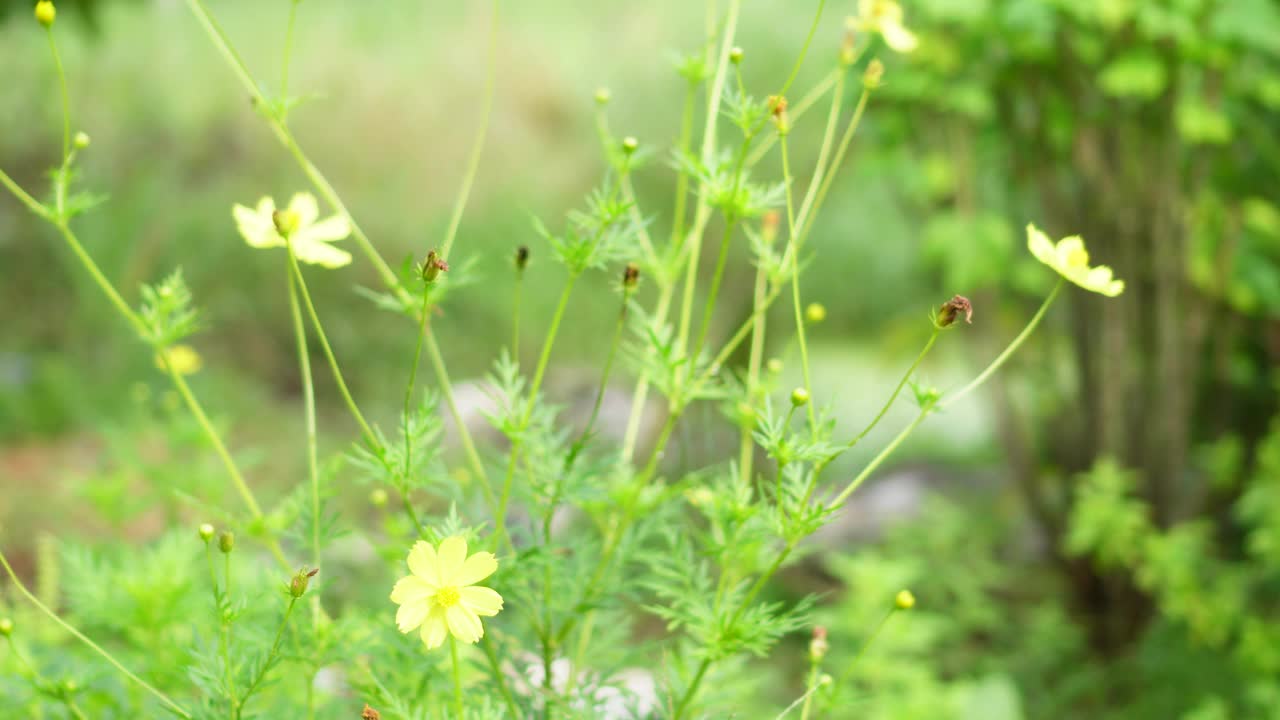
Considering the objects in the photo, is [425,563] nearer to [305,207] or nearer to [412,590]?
[412,590]

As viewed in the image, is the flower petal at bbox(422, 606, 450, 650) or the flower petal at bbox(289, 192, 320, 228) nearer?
the flower petal at bbox(422, 606, 450, 650)

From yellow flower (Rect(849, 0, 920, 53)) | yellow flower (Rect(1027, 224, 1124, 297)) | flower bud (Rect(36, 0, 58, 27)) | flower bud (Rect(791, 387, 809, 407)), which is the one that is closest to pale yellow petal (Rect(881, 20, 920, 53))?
yellow flower (Rect(849, 0, 920, 53))

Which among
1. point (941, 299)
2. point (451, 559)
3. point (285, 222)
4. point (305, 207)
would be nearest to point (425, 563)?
point (451, 559)

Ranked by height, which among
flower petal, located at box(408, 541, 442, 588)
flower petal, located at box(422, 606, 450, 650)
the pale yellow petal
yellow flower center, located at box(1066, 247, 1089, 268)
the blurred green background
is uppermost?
the blurred green background

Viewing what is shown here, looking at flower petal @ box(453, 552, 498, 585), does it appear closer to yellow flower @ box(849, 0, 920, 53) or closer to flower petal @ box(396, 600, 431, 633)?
flower petal @ box(396, 600, 431, 633)

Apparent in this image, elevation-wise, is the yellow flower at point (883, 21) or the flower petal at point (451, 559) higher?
the yellow flower at point (883, 21)

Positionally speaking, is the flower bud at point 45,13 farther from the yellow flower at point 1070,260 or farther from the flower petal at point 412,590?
the yellow flower at point 1070,260

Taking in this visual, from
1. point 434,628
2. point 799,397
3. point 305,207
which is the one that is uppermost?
point 305,207

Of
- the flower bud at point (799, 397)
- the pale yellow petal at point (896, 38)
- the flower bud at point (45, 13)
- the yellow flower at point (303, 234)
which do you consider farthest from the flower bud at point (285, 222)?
the pale yellow petal at point (896, 38)
